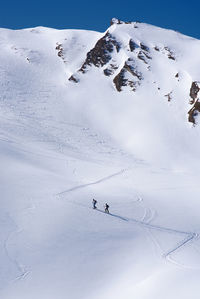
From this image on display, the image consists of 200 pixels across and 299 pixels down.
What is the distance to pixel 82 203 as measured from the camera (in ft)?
83.4

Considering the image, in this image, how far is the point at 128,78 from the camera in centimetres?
6112

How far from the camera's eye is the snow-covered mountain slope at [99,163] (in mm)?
16953

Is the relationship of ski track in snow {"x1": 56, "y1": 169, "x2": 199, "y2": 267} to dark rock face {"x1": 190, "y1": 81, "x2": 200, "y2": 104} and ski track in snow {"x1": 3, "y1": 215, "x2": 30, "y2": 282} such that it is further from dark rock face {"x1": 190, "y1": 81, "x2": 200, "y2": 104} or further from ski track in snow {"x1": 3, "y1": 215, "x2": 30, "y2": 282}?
dark rock face {"x1": 190, "y1": 81, "x2": 200, "y2": 104}

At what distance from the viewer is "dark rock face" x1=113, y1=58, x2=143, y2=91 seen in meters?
60.6

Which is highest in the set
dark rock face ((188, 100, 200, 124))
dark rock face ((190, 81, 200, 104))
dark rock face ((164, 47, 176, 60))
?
dark rock face ((164, 47, 176, 60))

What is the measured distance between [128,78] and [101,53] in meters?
9.36

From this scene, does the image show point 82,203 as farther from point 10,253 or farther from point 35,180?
point 10,253

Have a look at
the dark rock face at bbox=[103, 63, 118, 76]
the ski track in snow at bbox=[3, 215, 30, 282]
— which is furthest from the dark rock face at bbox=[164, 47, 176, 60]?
the ski track in snow at bbox=[3, 215, 30, 282]

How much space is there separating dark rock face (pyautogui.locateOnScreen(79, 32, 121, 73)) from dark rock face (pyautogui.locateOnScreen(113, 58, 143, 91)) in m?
5.72

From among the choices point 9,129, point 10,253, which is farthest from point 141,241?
point 9,129

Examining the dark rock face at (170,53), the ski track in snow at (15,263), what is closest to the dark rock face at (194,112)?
the dark rock face at (170,53)

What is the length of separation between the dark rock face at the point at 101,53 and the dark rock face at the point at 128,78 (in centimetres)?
572

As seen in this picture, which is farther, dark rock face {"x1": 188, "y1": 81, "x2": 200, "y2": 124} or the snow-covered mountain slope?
dark rock face {"x1": 188, "y1": 81, "x2": 200, "y2": 124}

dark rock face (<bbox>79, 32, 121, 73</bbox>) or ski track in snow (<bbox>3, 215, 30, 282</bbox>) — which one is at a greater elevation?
dark rock face (<bbox>79, 32, 121, 73</bbox>)
